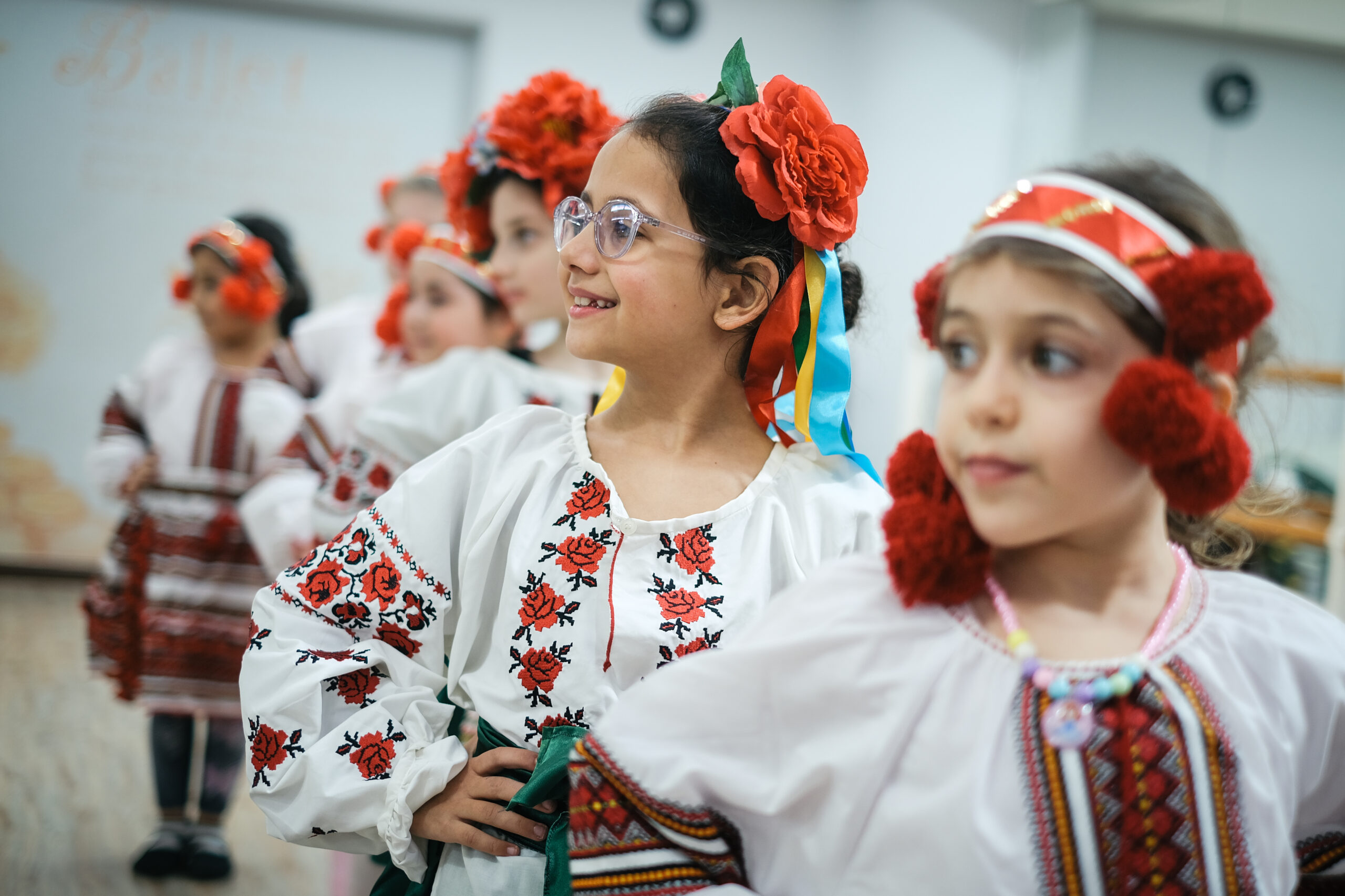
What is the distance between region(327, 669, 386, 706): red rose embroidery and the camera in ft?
3.72

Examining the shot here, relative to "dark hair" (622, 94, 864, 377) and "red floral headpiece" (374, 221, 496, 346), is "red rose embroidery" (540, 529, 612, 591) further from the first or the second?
"red floral headpiece" (374, 221, 496, 346)

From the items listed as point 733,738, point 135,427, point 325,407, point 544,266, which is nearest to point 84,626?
point 135,427

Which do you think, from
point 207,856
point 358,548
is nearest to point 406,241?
point 207,856

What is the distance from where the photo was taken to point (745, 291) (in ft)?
4.19

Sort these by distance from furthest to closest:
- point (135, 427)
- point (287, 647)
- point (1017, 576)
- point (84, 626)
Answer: point (84, 626) < point (135, 427) < point (287, 647) < point (1017, 576)

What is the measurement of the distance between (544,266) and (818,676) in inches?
46.6

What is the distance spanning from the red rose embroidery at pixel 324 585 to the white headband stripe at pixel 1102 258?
0.74 metres

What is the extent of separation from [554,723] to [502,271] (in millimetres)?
983

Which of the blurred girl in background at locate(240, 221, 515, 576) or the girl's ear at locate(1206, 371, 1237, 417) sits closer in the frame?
the girl's ear at locate(1206, 371, 1237, 417)

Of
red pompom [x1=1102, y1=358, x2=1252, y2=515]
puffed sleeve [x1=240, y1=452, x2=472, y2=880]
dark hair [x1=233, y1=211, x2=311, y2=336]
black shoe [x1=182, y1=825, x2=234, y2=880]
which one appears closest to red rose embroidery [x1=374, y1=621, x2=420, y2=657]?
puffed sleeve [x1=240, y1=452, x2=472, y2=880]

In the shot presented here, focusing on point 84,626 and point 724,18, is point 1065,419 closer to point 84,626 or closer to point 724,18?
point 84,626

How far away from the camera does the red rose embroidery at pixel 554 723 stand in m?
1.10

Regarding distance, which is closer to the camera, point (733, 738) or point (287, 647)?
point (733, 738)

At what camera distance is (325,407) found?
2.63 meters
